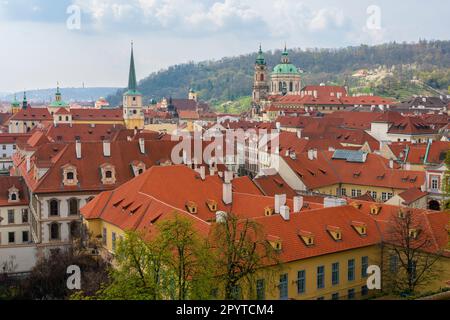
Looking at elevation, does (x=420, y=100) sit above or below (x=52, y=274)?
above

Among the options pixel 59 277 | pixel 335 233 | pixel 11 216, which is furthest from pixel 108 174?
pixel 335 233

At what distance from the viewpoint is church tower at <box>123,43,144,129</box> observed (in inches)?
4779

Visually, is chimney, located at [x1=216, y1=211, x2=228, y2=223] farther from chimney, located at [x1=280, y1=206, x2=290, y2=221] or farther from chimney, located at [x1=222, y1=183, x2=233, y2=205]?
chimney, located at [x1=222, y1=183, x2=233, y2=205]

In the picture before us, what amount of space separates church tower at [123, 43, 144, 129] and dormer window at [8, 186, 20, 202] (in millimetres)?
72428

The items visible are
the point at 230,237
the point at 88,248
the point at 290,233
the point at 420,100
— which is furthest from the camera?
the point at 420,100

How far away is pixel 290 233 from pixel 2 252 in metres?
19.5

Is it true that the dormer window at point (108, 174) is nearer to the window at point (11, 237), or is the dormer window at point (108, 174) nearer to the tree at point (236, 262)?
the window at point (11, 237)

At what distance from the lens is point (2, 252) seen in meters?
38.3

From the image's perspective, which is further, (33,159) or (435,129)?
(435,129)

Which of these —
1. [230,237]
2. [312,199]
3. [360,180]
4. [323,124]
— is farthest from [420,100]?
[230,237]

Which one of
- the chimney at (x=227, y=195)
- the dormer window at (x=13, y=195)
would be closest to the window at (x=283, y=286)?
the chimney at (x=227, y=195)

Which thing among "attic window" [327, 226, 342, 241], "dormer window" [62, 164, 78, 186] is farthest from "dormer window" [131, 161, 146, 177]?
"attic window" [327, 226, 342, 241]

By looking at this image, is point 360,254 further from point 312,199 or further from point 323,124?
point 323,124

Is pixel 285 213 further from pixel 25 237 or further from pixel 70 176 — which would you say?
pixel 25 237
